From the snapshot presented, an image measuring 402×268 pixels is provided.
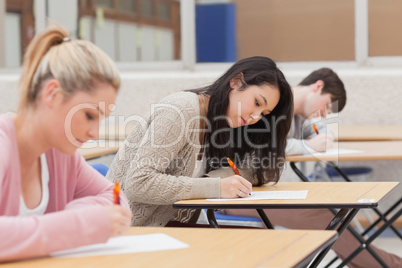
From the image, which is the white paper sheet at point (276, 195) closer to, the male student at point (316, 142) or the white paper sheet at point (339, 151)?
the male student at point (316, 142)

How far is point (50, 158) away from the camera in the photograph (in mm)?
1477

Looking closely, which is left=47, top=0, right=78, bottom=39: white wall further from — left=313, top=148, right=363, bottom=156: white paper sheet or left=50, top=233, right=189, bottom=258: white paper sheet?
left=50, top=233, right=189, bottom=258: white paper sheet

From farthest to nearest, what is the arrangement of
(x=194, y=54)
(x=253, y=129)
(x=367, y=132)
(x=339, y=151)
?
(x=194, y=54), (x=367, y=132), (x=339, y=151), (x=253, y=129)

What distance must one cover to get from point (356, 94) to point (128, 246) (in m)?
3.74

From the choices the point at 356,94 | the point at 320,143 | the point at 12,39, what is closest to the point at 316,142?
the point at 320,143

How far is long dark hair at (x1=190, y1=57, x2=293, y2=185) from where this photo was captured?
2314 mm

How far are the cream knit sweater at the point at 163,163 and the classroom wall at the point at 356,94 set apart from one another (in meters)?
2.33

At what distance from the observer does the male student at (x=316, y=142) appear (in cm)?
284

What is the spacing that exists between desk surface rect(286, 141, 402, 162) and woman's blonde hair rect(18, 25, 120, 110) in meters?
1.93

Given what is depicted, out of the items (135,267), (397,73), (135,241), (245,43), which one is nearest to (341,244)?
(135,241)

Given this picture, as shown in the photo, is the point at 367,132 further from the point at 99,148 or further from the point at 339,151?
the point at 99,148

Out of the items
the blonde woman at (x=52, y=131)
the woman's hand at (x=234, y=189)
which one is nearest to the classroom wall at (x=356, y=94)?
the woman's hand at (x=234, y=189)

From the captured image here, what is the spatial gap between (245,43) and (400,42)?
118cm

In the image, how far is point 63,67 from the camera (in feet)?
4.31
